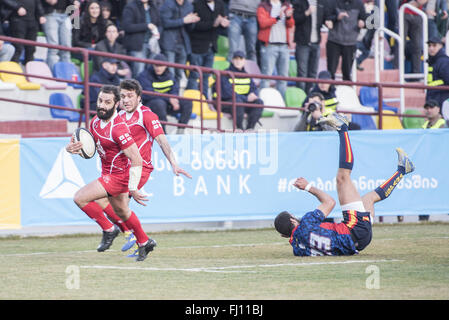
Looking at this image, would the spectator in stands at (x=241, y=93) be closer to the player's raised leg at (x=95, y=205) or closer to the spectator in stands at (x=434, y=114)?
the spectator in stands at (x=434, y=114)

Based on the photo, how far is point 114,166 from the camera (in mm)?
11586

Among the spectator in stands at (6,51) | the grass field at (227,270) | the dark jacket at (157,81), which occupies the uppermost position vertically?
the spectator in stands at (6,51)

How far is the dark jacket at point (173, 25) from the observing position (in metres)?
19.2

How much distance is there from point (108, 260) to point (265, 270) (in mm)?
2273

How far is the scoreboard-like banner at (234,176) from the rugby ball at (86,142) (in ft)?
11.4

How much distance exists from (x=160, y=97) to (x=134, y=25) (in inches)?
82.4

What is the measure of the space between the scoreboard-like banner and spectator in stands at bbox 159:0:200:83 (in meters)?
4.57

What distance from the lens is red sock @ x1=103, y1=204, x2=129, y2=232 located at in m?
12.0

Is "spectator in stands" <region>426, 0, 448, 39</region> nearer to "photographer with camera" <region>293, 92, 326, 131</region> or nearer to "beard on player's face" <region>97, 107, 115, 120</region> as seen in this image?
"photographer with camera" <region>293, 92, 326, 131</region>

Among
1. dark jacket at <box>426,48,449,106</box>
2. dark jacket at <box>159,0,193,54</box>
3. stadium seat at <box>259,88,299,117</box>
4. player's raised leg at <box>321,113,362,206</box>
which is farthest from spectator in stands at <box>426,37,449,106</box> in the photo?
player's raised leg at <box>321,113,362,206</box>

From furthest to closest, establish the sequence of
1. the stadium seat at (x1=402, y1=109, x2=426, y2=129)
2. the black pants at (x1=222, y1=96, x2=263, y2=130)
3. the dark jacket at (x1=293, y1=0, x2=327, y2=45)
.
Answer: the stadium seat at (x1=402, y1=109, x2=426, y2=129) < the dark jacket at (x1=293, y1=0, x2=327, y2=45) < the black pants at (x1=222, y1=96, x2=263, y2=130)

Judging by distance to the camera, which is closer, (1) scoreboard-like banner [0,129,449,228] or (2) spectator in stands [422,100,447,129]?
(1) scoreboard-like banner [0,129,449,228]

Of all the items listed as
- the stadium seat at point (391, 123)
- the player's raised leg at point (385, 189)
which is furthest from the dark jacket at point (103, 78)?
the stadium seat at point (391, 123)
